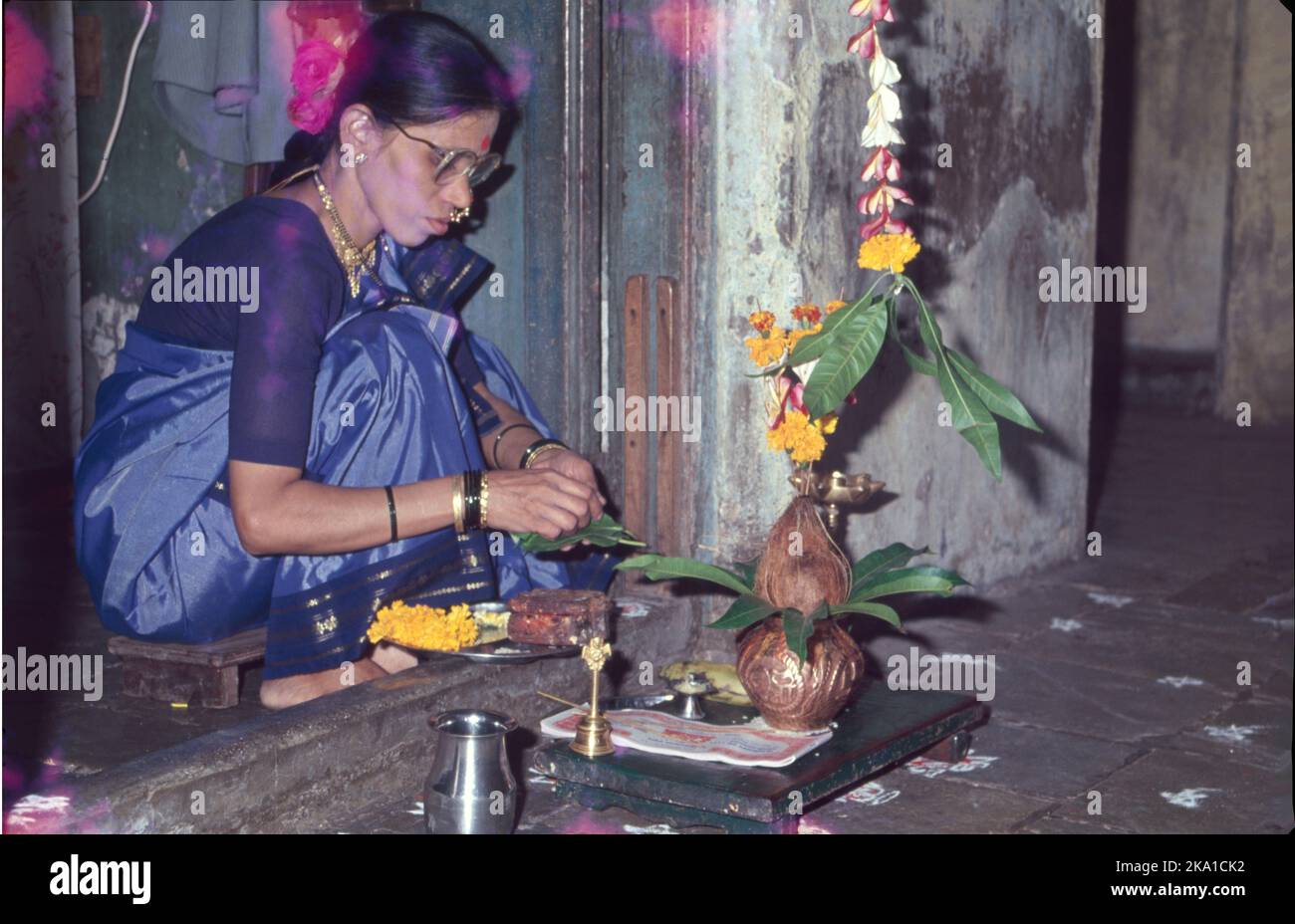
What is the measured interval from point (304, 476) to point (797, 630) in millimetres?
1109

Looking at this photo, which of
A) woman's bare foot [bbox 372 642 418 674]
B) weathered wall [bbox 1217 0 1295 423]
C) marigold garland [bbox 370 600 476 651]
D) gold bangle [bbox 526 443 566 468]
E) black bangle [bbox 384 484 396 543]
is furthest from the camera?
weathered wall [bbox 1217 0 1295 423]

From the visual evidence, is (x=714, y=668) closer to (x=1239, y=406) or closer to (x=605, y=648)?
(x=605, y=648)

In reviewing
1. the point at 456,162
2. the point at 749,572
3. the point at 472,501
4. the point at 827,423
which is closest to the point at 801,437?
the point at 827,423

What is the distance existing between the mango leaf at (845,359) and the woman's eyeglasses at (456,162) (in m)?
0.92

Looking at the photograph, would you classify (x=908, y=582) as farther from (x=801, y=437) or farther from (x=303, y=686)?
(x=303, y=686)

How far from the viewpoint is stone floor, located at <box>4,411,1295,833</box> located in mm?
2961

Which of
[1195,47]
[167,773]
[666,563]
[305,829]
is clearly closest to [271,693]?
[305,829]

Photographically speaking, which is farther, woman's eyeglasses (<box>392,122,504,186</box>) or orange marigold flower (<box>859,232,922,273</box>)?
woman's eyeglasses (<box>392,122,504,186</box>)

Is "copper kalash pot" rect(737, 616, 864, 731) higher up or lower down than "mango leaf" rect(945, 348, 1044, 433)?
lower down

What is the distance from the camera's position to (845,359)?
2.74 metres

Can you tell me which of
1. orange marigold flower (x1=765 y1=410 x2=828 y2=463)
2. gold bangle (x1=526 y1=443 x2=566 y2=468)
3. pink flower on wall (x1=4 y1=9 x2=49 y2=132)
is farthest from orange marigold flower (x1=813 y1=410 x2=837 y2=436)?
pink flower on wall (x1=4 y1=9 x2=49 y2=132)

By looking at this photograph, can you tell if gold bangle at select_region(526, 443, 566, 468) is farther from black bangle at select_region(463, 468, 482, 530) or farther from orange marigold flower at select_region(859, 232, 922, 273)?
orange marigold flower at select_region(859, 232, 922, 273)

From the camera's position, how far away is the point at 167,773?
2523mm

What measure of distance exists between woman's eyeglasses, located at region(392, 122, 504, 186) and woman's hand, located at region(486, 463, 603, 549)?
659 millimetres
